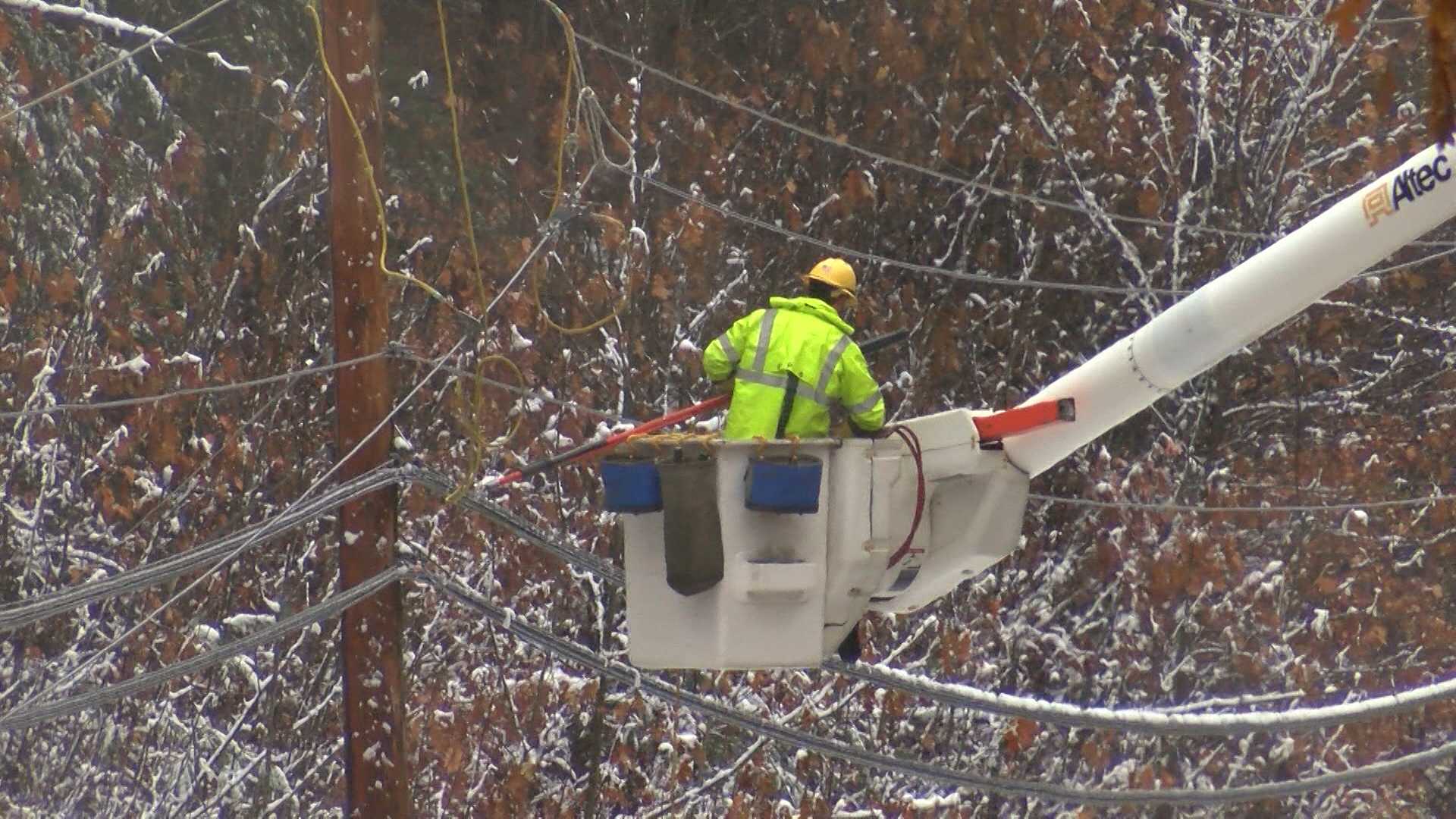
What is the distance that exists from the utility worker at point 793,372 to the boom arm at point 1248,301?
2.23 ft

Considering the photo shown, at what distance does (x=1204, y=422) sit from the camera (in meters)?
13.7

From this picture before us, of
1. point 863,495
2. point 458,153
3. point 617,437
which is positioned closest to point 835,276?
point 863,495

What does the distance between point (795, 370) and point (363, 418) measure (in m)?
1.62

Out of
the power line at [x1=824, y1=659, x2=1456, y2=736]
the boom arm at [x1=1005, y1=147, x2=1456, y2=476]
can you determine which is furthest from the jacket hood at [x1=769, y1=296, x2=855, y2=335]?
the power line at [x1=824, y1=659, x2=1456, y2=736]

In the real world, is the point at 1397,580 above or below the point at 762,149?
below

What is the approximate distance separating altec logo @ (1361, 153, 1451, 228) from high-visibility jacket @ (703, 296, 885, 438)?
5.18 ft

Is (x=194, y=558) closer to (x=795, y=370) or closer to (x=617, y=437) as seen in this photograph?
(x=617, y=437)

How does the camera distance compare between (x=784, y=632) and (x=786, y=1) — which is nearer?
(x=784, y=632)

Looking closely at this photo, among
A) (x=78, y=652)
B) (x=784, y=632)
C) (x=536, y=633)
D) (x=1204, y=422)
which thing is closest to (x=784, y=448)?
(x=784, y=632)

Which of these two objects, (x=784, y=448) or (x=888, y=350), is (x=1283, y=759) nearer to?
(x=888, y=350)

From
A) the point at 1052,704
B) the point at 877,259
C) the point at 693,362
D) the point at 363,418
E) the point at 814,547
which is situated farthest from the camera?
the point at 693,362

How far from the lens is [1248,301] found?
5.86 m

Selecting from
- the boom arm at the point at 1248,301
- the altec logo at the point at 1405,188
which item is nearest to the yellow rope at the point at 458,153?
the boom arm at the point at 1248,301

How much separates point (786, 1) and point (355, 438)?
23.0 feet
